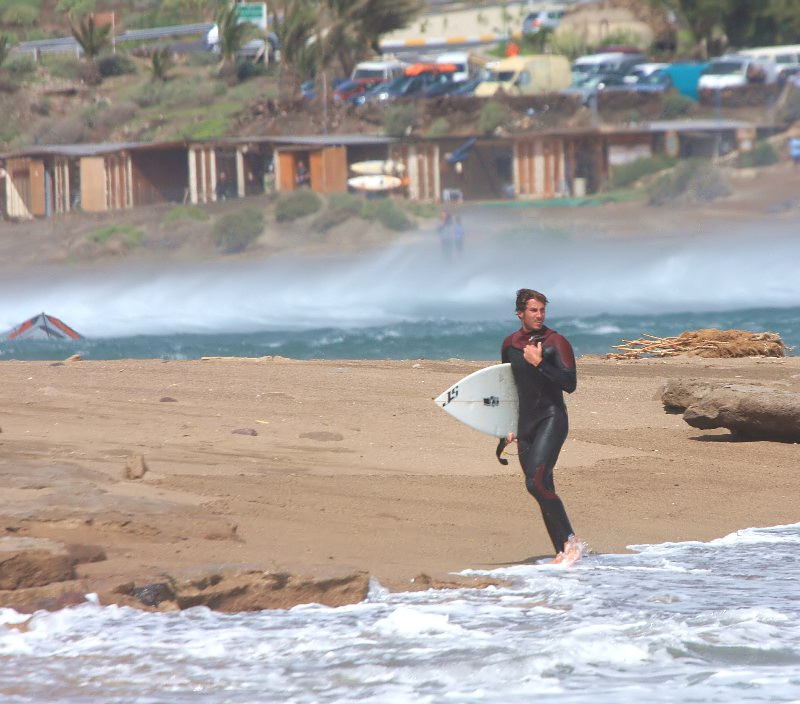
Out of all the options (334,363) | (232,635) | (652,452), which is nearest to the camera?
(232,635)

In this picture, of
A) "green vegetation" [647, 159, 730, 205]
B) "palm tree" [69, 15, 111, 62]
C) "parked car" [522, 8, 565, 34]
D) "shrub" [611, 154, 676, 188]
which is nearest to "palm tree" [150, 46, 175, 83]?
"palm tree" [69, 15, 111, 62]

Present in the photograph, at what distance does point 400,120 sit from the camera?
61.1m

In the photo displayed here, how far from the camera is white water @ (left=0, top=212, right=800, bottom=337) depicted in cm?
4438

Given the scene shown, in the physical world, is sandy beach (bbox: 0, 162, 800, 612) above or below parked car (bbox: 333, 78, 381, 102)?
below

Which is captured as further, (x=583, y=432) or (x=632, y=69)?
(x=632, y=69)

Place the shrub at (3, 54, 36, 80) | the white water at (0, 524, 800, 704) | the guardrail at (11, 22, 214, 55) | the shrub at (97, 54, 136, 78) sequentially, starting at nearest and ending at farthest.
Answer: the white water at (0, 524, 800, 704), the shrub at (3, 54, 36, 80), the shrub at (97, 54, 136, 78), the guardrail at (11, 22, 214, 55)

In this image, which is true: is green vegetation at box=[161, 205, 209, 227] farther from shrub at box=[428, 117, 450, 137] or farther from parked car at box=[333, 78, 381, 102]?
shrub at box=[428, 117, 450, 137]

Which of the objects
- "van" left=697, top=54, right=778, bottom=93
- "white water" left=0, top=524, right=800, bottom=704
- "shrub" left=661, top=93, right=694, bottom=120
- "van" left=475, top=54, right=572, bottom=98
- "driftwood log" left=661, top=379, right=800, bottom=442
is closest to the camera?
"white water" left=0, top=524, right=800, bottom=704

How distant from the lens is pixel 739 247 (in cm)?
5525

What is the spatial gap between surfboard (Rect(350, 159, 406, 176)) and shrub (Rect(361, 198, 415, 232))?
73.1 inches

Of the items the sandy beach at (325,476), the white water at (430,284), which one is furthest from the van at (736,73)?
the sandy beach at (325,476)

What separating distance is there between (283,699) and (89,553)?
1.66 m

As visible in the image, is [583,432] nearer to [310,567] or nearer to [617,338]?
[310,567]

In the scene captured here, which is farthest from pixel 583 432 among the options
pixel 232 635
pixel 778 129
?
pixel 778 129
